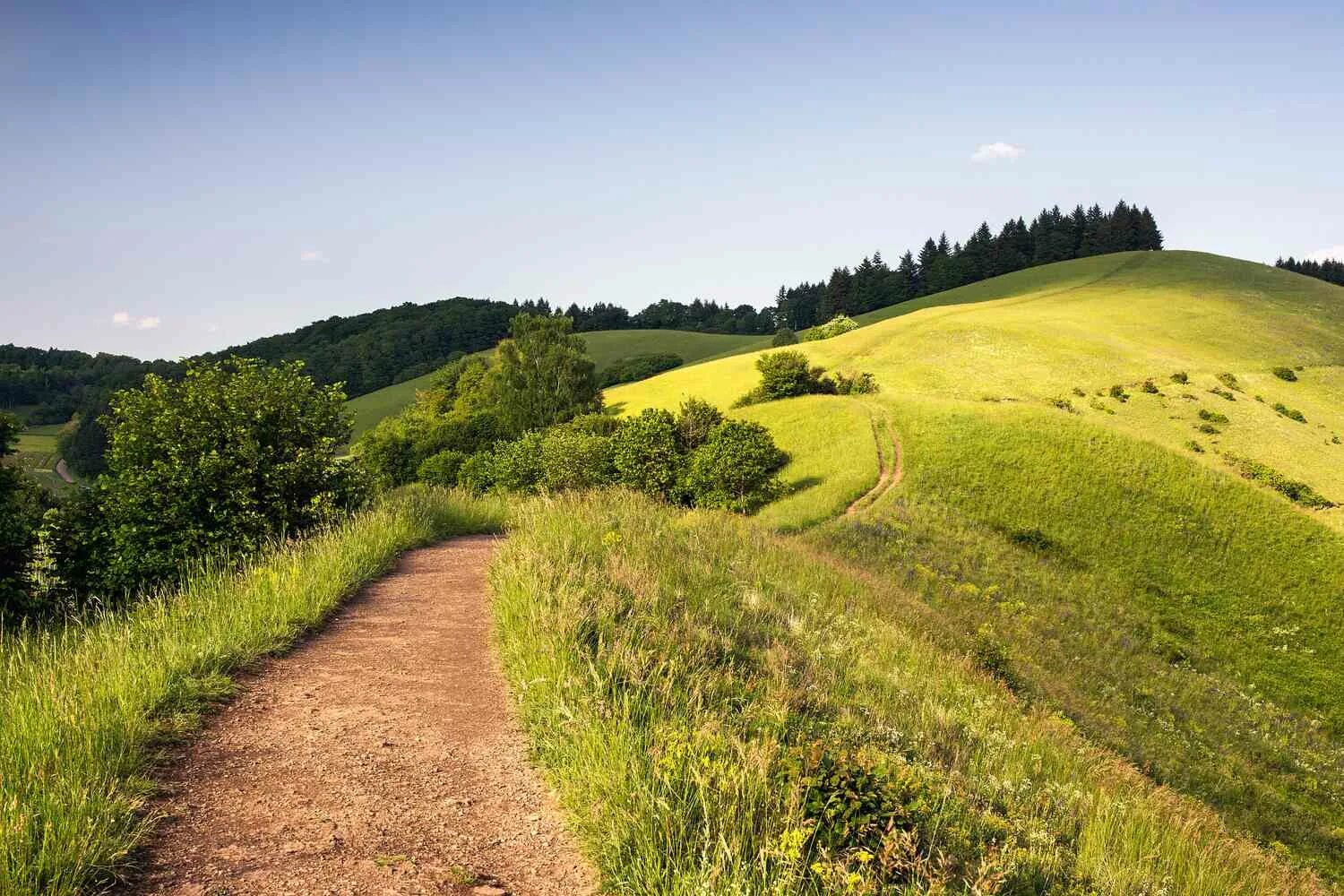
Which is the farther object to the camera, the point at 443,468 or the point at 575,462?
the point at 443,468

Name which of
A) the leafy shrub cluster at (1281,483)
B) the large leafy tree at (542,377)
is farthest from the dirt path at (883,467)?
the large leafy tree at (542,377)

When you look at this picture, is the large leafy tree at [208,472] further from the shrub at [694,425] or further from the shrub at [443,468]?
the shrub at [443,468]

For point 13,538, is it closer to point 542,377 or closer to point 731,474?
point 731,474

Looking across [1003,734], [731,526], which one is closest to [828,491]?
[731,526]

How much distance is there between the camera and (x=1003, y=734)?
9844mm

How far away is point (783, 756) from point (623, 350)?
12313 centimetres

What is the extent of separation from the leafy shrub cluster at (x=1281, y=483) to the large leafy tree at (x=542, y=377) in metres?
50.4

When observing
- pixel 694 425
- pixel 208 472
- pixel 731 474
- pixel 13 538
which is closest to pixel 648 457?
pixel 731 474

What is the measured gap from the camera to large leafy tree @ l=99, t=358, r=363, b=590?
16297mm

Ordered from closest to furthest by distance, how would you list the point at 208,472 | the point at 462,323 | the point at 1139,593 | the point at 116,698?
the point at 116,698, the point at 208,472, the point at 1139,593, the point at 462,323

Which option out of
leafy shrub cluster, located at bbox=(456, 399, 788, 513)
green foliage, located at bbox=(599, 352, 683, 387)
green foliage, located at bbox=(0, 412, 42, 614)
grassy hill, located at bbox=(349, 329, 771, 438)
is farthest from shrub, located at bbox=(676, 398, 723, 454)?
grassy hill, located at bbox=(349, 329, 771, 438)

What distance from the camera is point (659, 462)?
3847 centimetres

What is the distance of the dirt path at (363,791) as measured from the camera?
4.49 metres

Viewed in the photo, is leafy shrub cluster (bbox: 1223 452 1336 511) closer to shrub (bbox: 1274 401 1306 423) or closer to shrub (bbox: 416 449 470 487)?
shrub (bbox: 1274 401 1306 423)
